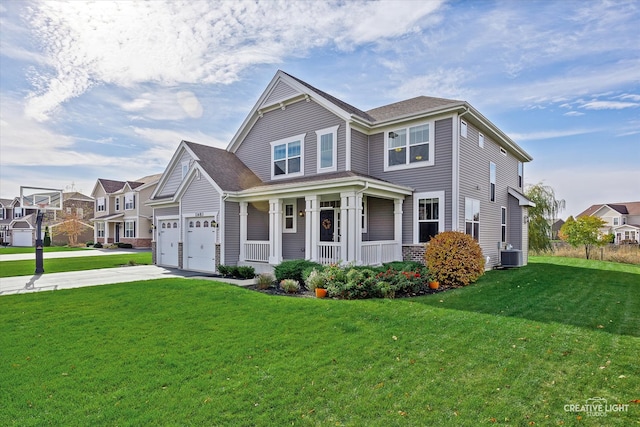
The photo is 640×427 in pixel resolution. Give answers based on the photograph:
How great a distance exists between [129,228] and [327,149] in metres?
32.7

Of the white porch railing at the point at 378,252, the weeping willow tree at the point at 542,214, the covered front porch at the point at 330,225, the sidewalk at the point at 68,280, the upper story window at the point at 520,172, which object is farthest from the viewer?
the weeping willow tree at the point at 542,214

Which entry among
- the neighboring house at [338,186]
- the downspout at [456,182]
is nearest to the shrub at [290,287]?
the neighboring house at [338,186]

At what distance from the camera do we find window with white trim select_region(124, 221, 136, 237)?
38553 millimetres

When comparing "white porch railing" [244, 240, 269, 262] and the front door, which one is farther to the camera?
the front door

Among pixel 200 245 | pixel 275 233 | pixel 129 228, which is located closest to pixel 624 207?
pixel 275 233

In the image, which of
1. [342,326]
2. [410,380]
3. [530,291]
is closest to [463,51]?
[530,291]

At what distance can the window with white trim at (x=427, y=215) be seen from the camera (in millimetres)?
13312

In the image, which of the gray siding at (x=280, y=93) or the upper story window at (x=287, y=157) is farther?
the gray siding at (x=280, y=93)

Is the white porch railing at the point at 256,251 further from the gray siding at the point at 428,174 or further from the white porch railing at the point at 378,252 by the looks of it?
the gray siding at the point at 428,174

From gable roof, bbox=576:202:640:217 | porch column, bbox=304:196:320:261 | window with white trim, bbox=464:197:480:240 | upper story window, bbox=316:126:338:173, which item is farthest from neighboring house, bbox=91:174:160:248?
gable roof, bbox=576:202:640:217

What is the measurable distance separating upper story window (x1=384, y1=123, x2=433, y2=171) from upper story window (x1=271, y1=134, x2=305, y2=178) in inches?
154

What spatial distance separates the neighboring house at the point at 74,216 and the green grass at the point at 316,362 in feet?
138

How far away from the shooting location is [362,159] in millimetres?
14969

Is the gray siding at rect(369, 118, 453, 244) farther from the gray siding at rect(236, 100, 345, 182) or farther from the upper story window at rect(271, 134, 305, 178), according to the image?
the upper story window at rect(271, 134, 305, 178)
